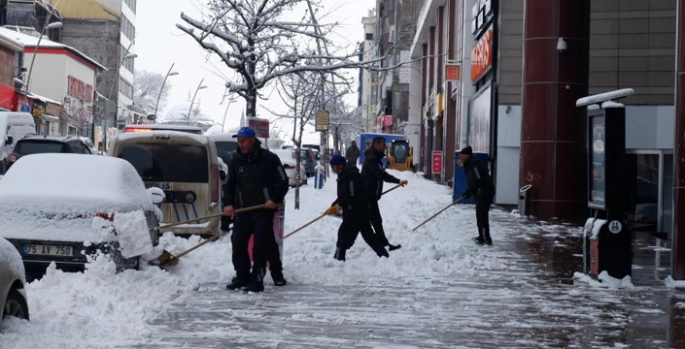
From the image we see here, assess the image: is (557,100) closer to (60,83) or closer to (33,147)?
(33,147)

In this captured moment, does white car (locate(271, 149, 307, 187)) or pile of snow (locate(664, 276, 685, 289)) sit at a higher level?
white car (locate(271, 149, 307, 187))

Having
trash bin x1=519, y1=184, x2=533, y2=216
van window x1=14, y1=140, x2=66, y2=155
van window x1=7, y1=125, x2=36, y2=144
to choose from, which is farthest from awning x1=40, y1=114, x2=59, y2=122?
trash bin x1=519, y1=184, x2=533, y2=216

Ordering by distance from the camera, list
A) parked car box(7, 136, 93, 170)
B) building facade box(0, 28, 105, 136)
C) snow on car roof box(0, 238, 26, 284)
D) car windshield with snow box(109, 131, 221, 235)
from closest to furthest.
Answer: snow on car roof box(0, 238, 26, 284) < car windshield with snow box(109, 131, 221, 235) < parked car box(7, 136, 93, 170) < building facade box(0, 28, 105, 136)

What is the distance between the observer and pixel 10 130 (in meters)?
29.6

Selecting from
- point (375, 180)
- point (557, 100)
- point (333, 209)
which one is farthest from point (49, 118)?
point (333, 209)

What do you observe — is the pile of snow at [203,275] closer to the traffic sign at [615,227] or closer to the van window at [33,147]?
the traffic sign at [615,227]

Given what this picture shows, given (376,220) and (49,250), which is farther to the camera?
(376,220)

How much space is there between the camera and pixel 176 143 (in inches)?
670

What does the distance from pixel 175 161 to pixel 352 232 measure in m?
3.50

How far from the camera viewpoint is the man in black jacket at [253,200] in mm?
12086

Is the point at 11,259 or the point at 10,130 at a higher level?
the point at 10,130

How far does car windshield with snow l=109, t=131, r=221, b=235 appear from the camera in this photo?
55.7 feet

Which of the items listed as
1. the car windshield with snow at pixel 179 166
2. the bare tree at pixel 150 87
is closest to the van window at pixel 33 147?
the car windshield with snow at pixel 179 166

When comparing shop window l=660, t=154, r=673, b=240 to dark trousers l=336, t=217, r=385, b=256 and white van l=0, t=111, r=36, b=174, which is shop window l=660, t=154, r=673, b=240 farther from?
white van l=0, t=111, r=36, b=174
